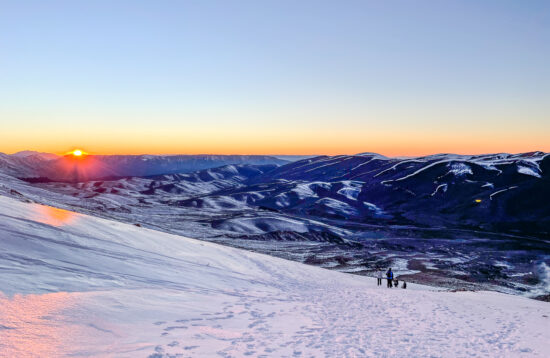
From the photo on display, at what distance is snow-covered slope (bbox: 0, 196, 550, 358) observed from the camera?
878 cm

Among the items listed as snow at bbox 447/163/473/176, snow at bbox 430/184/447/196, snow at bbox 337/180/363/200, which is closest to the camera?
snow at bbox 430/184/447/196

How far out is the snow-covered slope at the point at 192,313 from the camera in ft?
28.8

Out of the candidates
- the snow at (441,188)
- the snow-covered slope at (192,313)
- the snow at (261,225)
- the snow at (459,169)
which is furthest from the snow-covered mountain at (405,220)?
the snow-covered slope at (192,313)

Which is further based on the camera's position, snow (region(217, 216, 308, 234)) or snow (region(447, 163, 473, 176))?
snow (region(447, 163, 473, 176))

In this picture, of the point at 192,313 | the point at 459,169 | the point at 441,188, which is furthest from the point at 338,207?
the point at 192,313

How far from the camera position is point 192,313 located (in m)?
12.0

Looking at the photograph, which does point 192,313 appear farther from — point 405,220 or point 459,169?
point 459,169

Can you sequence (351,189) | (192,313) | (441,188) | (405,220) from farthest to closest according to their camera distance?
1. (351,189)
2. (441,188)
3. (405,220)
4. (192,313)

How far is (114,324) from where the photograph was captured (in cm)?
955

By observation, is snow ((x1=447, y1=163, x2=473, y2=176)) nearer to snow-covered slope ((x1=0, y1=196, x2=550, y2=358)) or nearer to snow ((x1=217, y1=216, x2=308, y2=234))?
snow ((x1=217, y1=216, x2=308, y2=234))

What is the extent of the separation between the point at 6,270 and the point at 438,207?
467 ft

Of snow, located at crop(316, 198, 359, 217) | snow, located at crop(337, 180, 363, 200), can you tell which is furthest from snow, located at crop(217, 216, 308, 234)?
snow, located at crop(337, 180, 363, 200)

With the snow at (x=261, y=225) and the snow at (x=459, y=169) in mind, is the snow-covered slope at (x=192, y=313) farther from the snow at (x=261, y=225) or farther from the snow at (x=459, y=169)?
the snow at (x=459, y=169)

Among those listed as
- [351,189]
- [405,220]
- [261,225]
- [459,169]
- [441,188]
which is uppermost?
[459,169]
